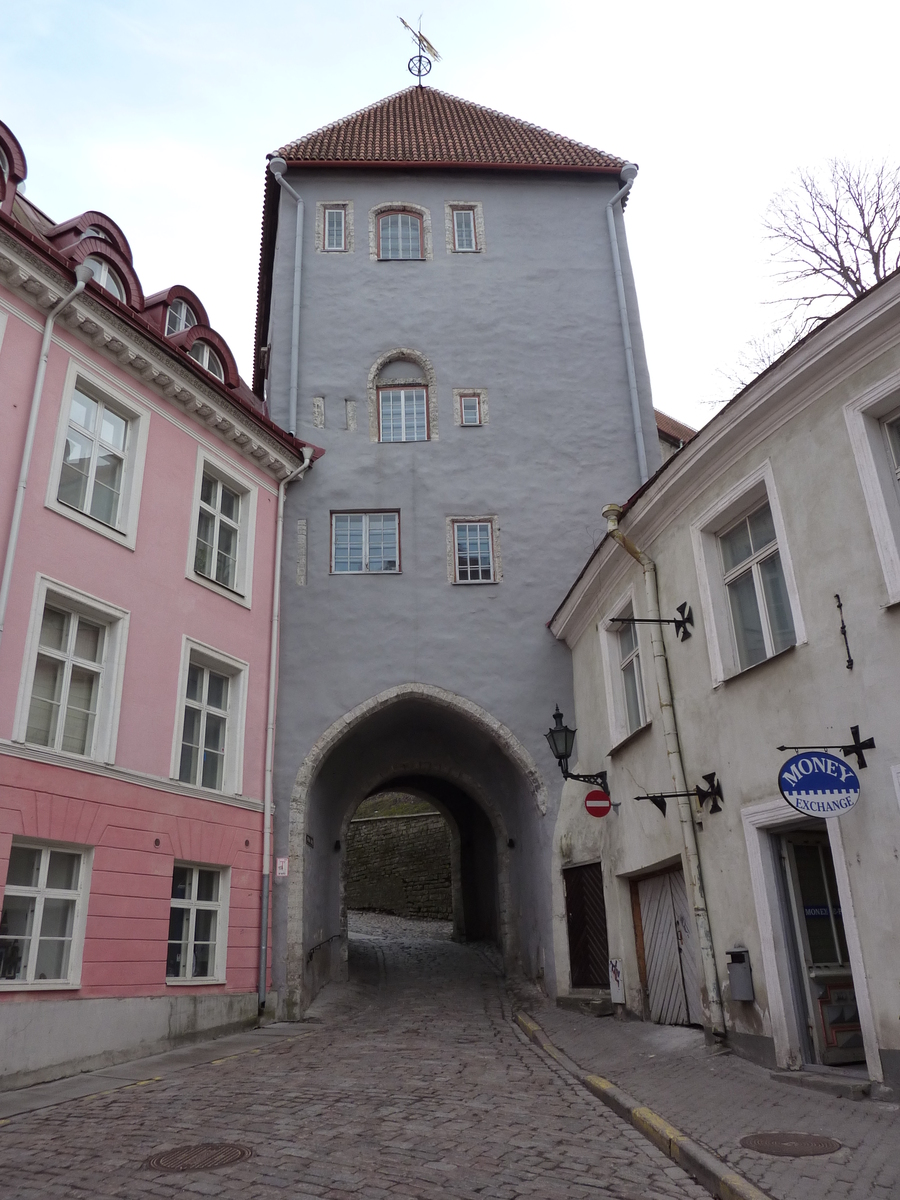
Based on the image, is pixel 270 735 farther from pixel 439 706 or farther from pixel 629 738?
pixel 629 738

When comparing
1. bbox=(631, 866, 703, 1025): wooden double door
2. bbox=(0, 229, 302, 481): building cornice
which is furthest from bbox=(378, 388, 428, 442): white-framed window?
bbox=(631, 866, 703, 1025): wooden double door

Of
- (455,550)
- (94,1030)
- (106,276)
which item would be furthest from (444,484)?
(94,1030)

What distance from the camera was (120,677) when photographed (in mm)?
11406

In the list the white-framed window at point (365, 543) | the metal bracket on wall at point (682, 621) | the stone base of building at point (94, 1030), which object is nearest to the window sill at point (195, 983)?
the stone base of building at point (94, 1030)

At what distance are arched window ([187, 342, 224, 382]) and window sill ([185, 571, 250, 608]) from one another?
3.36 m

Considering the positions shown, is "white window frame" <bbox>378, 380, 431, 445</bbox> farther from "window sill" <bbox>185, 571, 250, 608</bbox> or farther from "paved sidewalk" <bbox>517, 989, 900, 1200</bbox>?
"paved sidewalk" <bbox>517, 989, 900, 1200</bbox>

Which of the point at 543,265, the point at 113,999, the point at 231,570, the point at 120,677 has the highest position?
the point at 543,265

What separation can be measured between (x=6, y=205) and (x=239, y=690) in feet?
22.1

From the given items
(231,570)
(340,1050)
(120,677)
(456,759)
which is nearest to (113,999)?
(340,1050)

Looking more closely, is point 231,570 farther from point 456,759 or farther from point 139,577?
point 456,759

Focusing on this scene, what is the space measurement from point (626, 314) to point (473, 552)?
5743mm

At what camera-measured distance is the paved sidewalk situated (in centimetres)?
484

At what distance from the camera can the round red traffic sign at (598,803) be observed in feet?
39.9

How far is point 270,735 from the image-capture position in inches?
558
